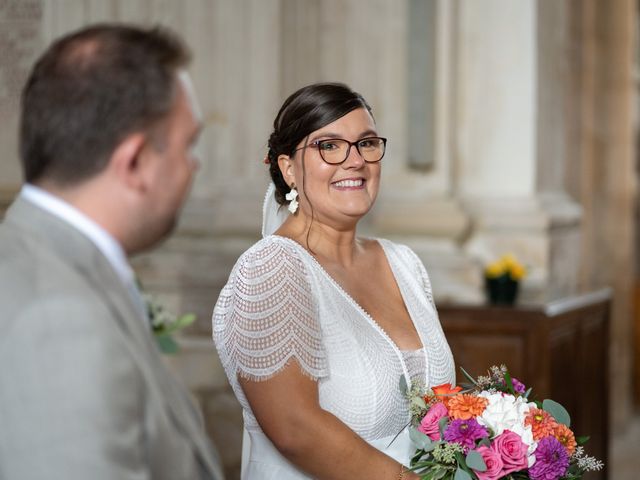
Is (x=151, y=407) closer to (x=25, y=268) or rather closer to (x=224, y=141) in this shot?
(x=25, y=268)

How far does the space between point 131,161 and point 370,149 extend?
1.59m

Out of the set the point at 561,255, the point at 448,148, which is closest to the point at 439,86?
the point at 448,148

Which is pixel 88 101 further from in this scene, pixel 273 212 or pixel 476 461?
pixel 273 212

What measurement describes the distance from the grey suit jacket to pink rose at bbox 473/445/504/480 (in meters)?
1.30

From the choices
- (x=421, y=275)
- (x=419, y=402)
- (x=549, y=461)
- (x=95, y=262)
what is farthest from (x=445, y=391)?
(x=95, y=262)

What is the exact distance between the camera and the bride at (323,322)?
A: 107 inches

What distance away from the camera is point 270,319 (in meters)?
2.77

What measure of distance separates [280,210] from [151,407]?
1.80m

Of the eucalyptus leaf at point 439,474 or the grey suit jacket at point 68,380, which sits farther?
the eucalyptus leaf at point 439,474

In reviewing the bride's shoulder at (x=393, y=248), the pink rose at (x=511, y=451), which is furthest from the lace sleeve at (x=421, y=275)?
the pink rose at (x=511, y=451)

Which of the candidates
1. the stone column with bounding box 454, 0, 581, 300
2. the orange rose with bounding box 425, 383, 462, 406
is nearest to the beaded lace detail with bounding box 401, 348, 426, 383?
the orange rose with bounding box 425, 383, 462, 406

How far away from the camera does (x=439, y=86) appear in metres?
7.23

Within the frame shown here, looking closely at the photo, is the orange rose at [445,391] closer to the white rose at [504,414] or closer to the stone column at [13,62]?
the white rose at [504,414]

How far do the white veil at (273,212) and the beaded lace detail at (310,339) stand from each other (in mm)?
315
